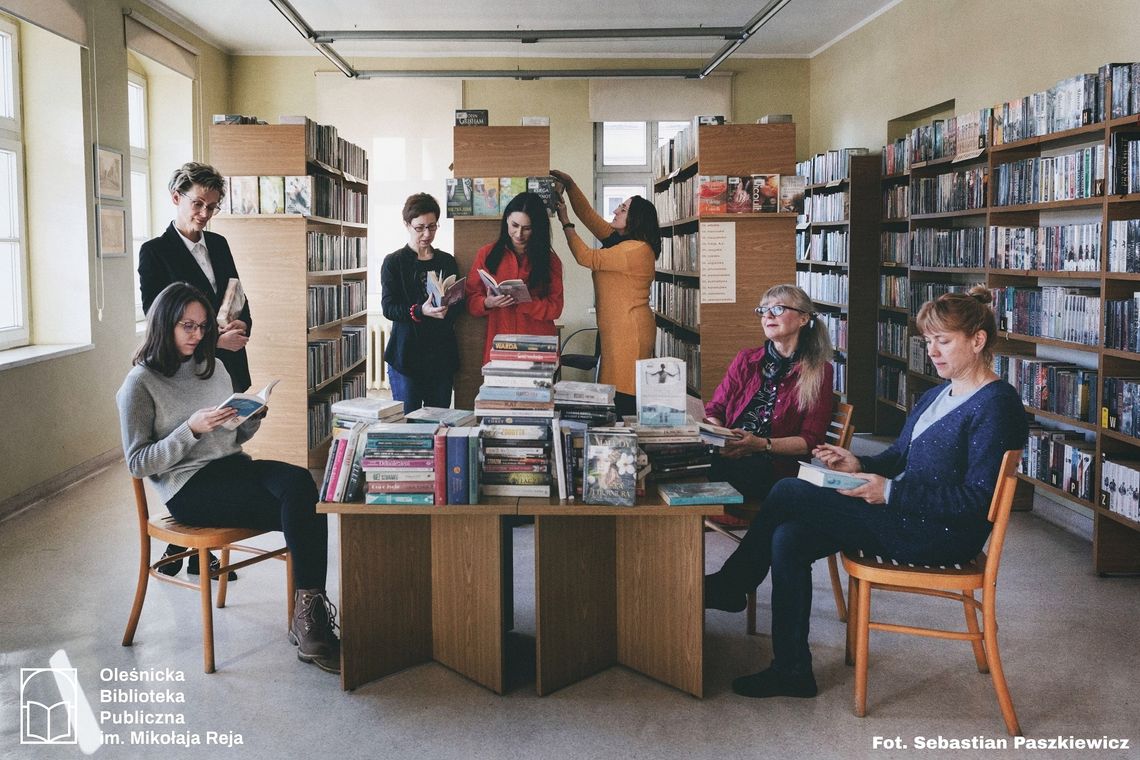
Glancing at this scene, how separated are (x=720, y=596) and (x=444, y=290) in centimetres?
210

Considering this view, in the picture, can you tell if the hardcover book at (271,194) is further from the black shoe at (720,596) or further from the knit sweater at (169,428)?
the black shoe at (720,596)

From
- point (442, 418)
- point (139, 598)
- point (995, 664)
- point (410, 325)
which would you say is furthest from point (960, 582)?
point (410, 325)

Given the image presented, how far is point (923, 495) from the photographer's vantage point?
2.73 metres

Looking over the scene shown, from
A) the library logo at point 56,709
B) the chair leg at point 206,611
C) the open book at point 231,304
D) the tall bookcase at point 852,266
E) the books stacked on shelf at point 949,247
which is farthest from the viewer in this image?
the tall bookcase at point 852,266

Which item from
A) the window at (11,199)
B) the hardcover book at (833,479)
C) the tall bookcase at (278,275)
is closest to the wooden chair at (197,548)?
the hardcover book at (833,479)

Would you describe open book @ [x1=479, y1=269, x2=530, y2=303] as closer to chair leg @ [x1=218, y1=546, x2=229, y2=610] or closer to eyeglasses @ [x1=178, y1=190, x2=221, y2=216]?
eyeglasses @ [x1=178, y1=190, x2=221, y2=216]

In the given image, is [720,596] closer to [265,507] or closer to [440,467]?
[440,467]

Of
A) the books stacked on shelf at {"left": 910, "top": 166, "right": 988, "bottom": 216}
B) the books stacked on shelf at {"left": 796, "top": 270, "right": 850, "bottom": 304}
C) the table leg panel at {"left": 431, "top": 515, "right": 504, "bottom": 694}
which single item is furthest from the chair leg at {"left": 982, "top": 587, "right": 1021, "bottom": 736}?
the books stacked on shelf at {"left": 796, "top": 270, "right": 850, "bottom": 304}

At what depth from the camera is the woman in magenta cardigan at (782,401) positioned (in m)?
3.56

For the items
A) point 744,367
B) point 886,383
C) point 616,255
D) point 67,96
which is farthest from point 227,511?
point 886,383

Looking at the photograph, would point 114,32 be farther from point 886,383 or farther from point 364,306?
point 886,383

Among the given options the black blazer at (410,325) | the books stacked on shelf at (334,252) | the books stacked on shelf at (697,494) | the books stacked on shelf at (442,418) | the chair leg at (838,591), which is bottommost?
the chair leg at (838,591)

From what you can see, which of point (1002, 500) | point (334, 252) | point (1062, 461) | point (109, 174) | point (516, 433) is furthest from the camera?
point (334, 252)

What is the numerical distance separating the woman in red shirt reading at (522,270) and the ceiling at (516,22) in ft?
12.0
